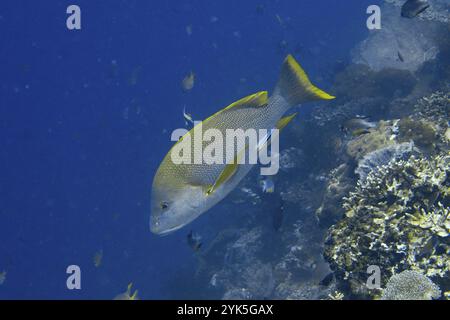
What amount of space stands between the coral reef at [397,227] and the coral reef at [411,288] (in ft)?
1.18

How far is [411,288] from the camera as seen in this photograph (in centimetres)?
397

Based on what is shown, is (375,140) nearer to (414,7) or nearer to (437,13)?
(414,7)

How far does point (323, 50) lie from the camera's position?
50.4 meters

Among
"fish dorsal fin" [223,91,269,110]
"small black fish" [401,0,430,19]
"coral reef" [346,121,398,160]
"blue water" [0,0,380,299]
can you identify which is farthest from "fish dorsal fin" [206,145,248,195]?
"blue water" [0,0,380,299]

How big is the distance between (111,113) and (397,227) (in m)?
84.9

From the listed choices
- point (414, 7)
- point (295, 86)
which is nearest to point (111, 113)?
point (414, 7)

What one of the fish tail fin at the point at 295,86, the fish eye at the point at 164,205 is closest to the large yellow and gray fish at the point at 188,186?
the fish eye at the point at 164,205

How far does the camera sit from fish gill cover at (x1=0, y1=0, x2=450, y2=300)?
4.90m

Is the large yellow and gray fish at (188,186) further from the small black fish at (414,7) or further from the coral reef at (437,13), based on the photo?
the coral reef at (437,13)

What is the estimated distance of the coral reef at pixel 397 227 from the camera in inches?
176

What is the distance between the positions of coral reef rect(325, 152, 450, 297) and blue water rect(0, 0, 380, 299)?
12498mm

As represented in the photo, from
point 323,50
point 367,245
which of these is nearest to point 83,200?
point 323,50

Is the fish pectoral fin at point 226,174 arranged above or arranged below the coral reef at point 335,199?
below

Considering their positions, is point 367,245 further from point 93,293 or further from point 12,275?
point 12,275
